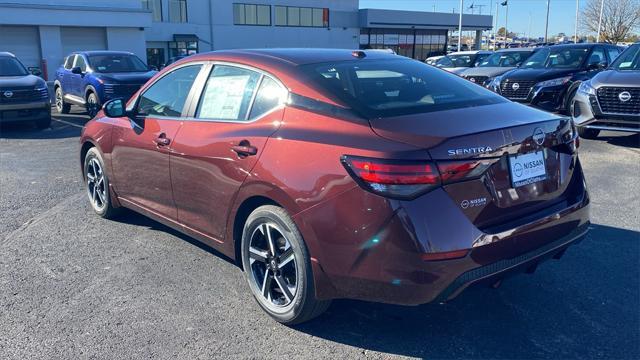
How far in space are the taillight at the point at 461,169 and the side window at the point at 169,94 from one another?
237 cm

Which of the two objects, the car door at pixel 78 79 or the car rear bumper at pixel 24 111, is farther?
the car door at pixel 78 79

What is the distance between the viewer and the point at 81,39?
35594 millimetres

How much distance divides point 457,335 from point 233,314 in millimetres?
1433

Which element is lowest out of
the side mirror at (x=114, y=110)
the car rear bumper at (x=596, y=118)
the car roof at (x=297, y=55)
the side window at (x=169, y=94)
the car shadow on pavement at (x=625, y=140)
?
the car shadow on pavement at (x=625, y=140)

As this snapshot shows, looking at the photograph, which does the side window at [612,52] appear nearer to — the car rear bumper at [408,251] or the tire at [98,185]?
the car rear bumper at [408,251]

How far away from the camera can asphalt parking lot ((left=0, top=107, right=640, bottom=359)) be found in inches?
131

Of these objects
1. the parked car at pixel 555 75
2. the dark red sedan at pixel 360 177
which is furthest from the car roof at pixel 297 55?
the parked car at pixel 555 75

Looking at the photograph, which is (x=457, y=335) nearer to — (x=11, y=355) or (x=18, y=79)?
(x=11, y=355)

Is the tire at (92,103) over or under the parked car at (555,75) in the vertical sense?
under

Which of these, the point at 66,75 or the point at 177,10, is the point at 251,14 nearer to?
the point at 177,10

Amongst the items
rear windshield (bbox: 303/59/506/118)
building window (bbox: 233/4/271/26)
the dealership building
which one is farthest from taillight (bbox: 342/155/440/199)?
building window (bbox: 233/4/271/26)

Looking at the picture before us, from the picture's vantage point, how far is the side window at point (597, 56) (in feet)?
41.1

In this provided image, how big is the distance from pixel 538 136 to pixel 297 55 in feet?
5.70

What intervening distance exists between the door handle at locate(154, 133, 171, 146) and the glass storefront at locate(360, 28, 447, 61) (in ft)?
198
